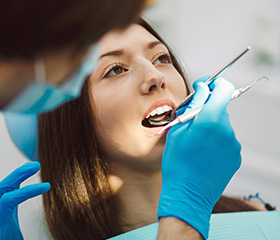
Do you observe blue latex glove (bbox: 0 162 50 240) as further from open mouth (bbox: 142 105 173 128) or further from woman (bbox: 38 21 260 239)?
open mouth (bbox: 142 105 173 128)

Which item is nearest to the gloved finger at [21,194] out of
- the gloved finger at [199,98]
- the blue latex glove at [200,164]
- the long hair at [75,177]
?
the long hair at [75,177]

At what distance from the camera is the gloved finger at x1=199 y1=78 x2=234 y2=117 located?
84 cm

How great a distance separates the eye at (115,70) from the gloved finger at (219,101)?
0.99ft

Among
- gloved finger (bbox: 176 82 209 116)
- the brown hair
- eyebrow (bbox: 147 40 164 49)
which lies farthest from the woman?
the brown hair

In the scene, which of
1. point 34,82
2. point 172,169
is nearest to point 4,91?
point 34,82

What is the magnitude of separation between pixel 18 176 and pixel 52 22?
2.21 feet

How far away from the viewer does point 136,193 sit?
1.14 m

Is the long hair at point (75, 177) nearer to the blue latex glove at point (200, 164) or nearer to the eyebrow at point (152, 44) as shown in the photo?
the eyebrow at point (152, 44)

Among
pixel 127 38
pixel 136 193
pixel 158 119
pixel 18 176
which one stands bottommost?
pixel 136 193

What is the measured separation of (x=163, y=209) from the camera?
2.70 ft

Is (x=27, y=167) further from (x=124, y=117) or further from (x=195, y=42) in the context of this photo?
(x=195, y=42)

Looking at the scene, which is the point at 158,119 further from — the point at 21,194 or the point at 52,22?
the point at 52,22

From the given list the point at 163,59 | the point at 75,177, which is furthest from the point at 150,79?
the point at 75,177

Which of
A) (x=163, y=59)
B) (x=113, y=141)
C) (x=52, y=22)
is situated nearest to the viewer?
(x=52, y=22)
